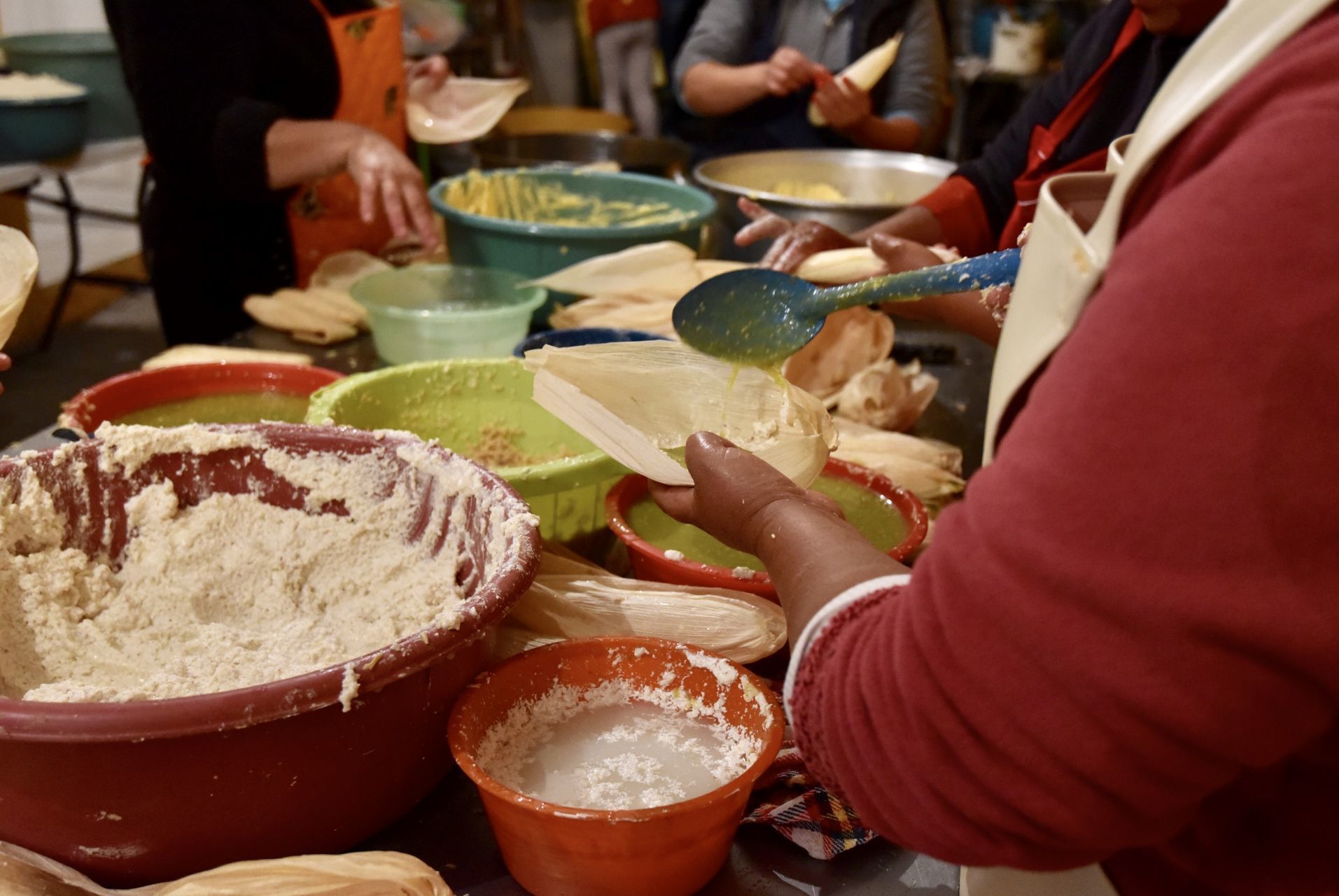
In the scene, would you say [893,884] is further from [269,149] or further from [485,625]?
[269,149]

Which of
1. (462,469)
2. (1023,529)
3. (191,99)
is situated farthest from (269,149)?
(1023,529)

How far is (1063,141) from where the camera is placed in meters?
1.63

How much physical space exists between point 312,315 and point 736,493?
1312 mm

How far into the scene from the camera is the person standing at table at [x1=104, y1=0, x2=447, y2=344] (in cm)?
172

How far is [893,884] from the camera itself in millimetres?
787

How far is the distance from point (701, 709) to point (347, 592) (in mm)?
361

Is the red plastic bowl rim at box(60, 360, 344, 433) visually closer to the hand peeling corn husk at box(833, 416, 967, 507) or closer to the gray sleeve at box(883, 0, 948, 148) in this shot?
the hand peeling corn husk at box(833, 416, 967, 507)

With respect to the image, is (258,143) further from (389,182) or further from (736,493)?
(736,493)

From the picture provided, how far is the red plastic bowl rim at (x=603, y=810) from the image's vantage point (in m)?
0.67

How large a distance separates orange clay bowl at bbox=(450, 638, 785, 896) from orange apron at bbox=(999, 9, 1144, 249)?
31.7 inches

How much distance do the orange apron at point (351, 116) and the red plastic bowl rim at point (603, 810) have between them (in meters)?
1.41

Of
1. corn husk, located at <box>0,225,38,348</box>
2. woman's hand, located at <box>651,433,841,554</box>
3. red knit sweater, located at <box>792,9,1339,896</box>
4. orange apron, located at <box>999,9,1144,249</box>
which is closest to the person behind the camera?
red knit sweater, located at <box>792,9,1339,896</box>

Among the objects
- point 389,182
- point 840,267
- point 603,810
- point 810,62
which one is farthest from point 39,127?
point 603,810

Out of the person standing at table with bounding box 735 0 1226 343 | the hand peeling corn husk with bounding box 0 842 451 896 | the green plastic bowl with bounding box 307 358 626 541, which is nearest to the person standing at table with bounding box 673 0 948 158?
the person standing at table with bounding box 735 0 1226 343
